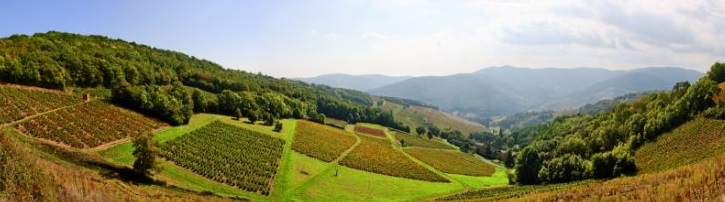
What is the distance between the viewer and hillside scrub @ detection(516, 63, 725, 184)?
7644cm

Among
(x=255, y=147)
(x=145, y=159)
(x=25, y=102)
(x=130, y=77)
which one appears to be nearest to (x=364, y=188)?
(x=255, y=147)

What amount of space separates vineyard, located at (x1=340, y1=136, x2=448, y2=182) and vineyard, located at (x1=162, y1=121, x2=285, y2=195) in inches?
551

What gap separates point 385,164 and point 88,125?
4973 cm

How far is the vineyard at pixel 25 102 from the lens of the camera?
196 feet

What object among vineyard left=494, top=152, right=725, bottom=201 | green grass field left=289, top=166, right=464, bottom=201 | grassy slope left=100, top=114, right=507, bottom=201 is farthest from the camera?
green grass field left=289, top=166, right=464, bottom=201

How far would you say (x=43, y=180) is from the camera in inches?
760

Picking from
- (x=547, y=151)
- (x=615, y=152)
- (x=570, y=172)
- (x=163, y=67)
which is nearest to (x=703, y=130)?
(x=615, y=152)

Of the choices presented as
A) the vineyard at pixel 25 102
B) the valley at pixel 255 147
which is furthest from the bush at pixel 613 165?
the vineyard at pixel 25 102

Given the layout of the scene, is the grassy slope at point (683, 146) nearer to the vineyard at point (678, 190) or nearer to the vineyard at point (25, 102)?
the vineyard at point (678, 190)

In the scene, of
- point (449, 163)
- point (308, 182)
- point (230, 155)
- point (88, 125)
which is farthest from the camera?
point (449, 163)

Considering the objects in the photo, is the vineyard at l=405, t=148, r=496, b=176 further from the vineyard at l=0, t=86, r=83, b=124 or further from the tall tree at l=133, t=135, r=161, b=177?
the vineyard at l=0, t=86, r=83, b=124

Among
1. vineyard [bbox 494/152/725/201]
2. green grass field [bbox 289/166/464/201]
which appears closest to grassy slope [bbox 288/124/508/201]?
green grass field [bbox 289/166/464/201]

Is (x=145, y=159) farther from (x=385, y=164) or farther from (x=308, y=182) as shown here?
(x=385, y=164)

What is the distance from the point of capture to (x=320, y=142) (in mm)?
97875
